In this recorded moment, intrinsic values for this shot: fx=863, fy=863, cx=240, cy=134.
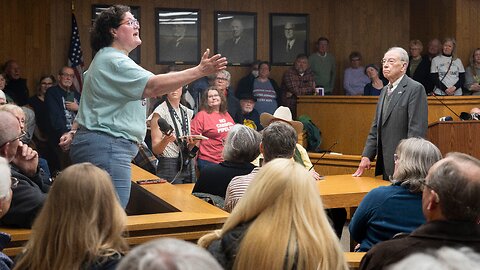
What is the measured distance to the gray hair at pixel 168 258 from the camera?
125 cm

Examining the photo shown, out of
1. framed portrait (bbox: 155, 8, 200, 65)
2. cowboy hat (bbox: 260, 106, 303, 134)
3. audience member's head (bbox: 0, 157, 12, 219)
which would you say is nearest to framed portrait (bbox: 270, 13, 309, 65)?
framed portrait (bbox: 155, 8, 200, 65)

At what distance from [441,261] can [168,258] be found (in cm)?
39

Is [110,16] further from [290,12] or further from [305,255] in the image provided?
[290,12]

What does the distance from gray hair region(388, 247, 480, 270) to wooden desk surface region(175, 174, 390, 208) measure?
11.2 ft

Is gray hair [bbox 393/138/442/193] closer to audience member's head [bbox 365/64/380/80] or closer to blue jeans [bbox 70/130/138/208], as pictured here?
blue jeans [bbox 70/130/138/208]

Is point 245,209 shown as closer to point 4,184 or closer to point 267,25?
point 4,184

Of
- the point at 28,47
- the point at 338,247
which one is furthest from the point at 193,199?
the point at 28,47

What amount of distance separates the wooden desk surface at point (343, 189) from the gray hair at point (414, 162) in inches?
39.3

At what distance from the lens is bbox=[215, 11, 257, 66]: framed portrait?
38.4ft

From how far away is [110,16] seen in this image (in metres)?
3.82

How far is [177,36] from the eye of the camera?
11.4 meters

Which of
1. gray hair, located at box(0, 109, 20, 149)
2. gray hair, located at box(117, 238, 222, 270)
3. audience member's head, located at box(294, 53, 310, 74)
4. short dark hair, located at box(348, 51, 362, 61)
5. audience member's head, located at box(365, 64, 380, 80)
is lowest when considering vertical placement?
gray hair, located at box(117, 238, 222, 270)

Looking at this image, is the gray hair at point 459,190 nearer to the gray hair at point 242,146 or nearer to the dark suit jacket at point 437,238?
the dark suit jacket at point 437,238

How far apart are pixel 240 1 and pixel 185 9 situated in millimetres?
846
